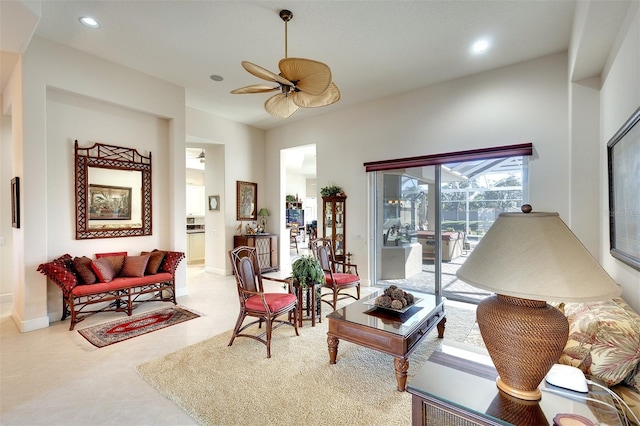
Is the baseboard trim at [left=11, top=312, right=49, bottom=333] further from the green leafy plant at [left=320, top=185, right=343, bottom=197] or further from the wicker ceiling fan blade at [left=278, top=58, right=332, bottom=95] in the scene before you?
the green leafy plant at [left=320, top=185, right=343, bottom=197]

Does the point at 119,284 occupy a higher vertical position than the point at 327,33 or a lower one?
lower

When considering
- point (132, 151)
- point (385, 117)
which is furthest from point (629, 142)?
point (132, 151)

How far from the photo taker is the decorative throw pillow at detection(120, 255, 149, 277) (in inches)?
164

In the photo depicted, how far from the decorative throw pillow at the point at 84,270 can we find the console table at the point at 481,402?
4209 millimetres

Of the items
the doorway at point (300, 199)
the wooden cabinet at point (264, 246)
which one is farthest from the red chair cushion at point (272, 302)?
the doorway at point (300, 199)

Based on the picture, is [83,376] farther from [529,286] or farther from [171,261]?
[529,286]

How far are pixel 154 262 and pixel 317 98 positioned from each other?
11.4 ft

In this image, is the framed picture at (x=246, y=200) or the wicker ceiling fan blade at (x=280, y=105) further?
the framed picture at (x=246, y=200)

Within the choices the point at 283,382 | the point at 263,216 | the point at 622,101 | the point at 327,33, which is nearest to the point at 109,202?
the point at 263,216

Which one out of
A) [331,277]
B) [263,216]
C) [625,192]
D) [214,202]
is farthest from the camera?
[263,216]

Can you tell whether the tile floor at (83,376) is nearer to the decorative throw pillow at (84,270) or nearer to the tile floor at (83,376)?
the tile floor at (83,376)

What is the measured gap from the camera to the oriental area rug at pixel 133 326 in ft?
10.9

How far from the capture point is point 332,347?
2703mm

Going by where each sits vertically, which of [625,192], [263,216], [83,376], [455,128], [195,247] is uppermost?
[455,128]
